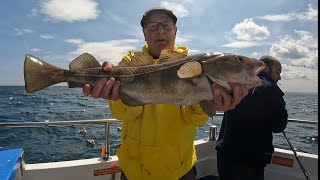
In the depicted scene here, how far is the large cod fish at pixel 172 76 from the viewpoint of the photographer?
3.30 meters

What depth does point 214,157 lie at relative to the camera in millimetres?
7488

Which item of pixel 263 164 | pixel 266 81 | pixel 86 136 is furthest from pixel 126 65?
pixel 86 136

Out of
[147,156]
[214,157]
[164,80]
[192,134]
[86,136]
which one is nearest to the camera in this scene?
[164,80]

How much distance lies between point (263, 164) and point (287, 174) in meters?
1.70

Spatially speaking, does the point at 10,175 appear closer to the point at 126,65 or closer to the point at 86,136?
the point at 126,65

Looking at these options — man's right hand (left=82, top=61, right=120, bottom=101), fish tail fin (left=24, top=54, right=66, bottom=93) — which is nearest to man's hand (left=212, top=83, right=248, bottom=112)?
man's right hand (left=82, top=61, right=120, bottom=101)

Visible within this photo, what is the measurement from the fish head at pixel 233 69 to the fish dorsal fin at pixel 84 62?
125 centimetres

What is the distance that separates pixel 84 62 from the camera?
11.9ft

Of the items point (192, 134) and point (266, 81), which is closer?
point (192, 134)

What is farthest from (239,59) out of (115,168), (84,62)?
(115,168)

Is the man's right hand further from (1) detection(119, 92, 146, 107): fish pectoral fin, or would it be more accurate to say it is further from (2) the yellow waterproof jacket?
(2) the yellow waterproof jacket

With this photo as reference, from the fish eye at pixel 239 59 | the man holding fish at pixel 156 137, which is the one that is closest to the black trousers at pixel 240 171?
the man holding fish at pixel 156 137

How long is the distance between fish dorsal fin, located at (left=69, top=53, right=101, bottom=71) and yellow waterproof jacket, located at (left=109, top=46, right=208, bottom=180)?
54 centimetres

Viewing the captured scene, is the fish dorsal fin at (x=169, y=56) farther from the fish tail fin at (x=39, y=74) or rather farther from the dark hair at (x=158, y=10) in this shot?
the fish tail fin at (x=39, y=74)
